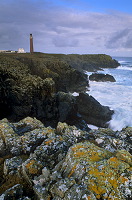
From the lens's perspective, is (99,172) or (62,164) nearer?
(99,172)

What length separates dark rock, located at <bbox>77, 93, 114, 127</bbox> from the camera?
84.6 feet

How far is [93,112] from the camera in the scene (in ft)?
87.4

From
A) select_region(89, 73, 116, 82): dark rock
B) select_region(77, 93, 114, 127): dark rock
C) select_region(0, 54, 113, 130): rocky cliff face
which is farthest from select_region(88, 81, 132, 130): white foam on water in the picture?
select_region(89, 73, 116, 82): dark rock

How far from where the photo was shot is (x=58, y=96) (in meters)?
24.6

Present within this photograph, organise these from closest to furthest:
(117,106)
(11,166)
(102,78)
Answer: (11,166) → (117,106) → (102,78)

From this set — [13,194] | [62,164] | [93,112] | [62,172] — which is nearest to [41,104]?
[93,112]

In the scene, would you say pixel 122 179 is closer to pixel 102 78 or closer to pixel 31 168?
pixel 31 168

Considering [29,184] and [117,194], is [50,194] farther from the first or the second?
[117,194]

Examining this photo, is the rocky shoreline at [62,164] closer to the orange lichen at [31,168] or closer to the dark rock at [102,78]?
the orange lichen at [31,168]

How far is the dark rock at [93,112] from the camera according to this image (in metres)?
25.8

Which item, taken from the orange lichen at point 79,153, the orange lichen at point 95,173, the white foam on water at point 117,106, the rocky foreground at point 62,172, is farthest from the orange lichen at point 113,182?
the white foam on water at point 117,106

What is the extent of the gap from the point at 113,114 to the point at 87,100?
555 centimetres

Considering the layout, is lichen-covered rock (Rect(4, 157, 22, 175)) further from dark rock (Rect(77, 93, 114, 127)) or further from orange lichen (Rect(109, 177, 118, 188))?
dark rock (Rect(77, 93, 114, 127))

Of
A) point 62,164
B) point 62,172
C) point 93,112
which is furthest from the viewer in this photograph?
point 93,112
